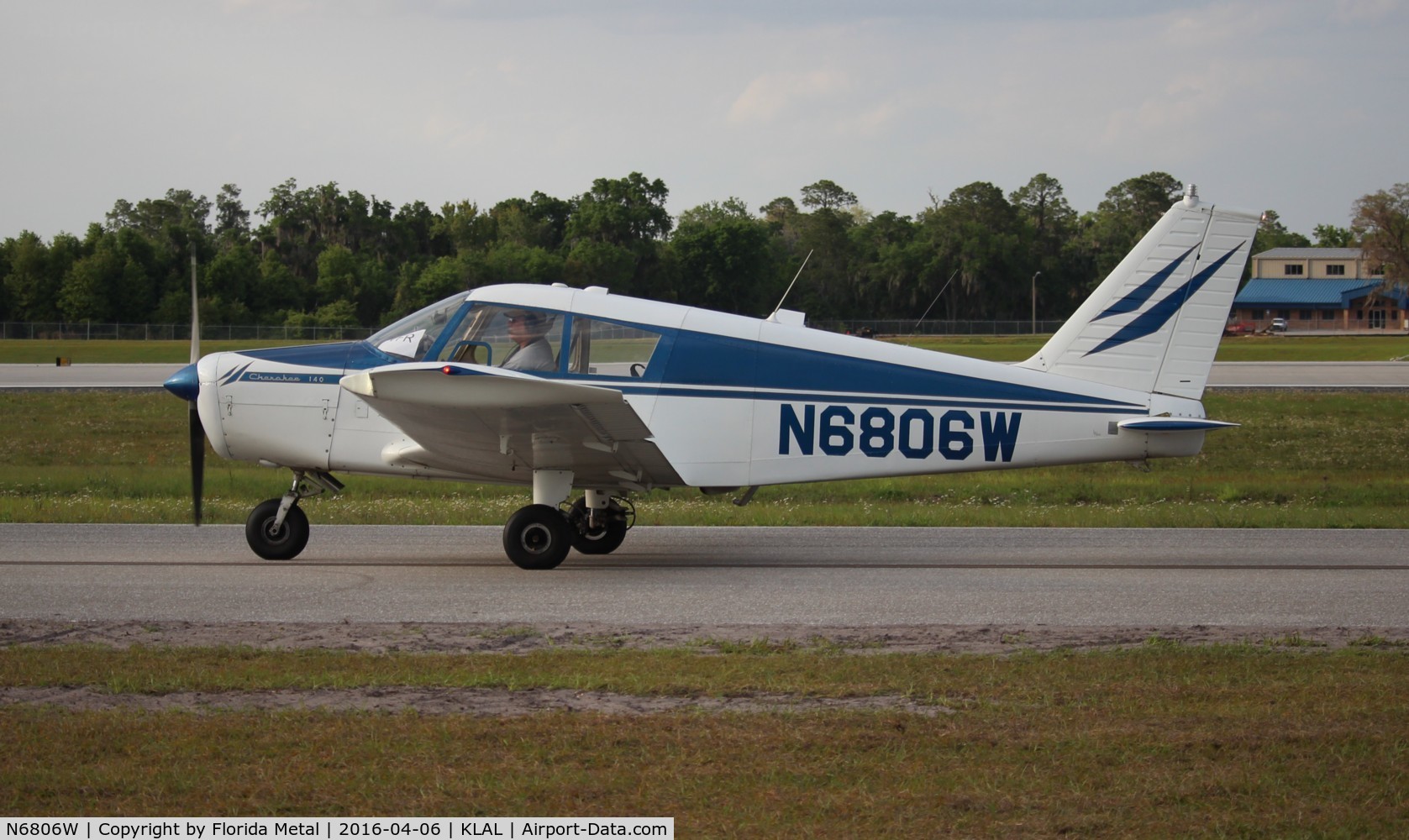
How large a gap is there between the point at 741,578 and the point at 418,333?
3.42 m

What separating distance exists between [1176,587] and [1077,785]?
5551 millimetres

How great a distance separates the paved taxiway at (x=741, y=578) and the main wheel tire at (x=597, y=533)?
163mm

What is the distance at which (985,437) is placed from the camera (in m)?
11.0

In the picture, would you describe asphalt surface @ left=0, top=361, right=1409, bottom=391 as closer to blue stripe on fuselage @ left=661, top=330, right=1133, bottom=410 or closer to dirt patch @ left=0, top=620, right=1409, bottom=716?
blue stripe on fuselage @ left=661, top=330, right=1133, bottom=410

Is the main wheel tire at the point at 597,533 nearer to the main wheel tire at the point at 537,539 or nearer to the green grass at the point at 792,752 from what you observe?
the main wheel tire at the point at 537,539

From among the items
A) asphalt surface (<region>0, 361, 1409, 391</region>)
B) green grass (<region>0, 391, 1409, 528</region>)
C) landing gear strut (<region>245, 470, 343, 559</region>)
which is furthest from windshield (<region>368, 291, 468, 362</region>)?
asphalt surface (<region>0, 361, 1409, 391</region>)

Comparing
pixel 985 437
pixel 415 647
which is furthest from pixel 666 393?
pixel 415 647

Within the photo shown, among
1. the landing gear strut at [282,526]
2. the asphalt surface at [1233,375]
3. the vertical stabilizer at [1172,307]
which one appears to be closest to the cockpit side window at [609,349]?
the landing gear strut at [282,526]

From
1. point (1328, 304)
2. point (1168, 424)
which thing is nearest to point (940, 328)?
point (1168, 424)

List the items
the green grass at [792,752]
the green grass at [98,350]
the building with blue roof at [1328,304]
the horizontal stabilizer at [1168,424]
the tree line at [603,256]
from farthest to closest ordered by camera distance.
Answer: the building with blue roof at [1328,304] < the green grass at [98,350] < the tree line at [603,256] < the horizontal stabilizer at [1168,424] < the green grass at [792,752]

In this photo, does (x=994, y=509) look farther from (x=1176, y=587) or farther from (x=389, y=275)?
(x=389, y=275)

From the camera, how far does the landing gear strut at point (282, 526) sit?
11.0m

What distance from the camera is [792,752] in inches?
212

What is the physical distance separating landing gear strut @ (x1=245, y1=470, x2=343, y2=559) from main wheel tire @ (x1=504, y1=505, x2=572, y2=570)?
169 cm
